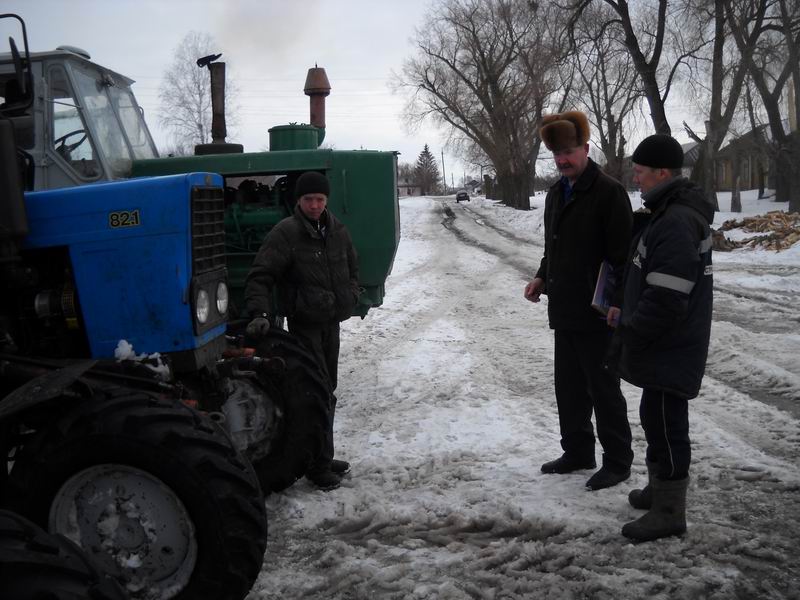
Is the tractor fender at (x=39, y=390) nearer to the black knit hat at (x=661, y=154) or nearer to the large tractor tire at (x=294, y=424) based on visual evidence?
the large tractor tire at (x=294, y=424)

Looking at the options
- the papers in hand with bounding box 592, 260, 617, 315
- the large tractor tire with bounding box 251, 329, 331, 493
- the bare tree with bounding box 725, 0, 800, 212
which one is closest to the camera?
the papers in hand with bounding box 592, 260, 617, 315

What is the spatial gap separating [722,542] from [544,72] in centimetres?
3451

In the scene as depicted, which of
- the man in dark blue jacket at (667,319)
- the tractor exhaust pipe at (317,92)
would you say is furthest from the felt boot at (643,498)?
the tractor exhaust pipe at (317,92)

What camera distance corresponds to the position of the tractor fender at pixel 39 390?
247 cm

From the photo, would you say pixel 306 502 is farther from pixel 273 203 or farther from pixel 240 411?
pixel 273 203

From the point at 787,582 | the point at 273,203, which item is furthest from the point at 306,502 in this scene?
the point at 273,203

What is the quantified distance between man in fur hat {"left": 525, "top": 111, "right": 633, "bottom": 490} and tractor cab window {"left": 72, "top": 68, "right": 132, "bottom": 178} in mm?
2855

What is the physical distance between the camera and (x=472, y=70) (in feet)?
127

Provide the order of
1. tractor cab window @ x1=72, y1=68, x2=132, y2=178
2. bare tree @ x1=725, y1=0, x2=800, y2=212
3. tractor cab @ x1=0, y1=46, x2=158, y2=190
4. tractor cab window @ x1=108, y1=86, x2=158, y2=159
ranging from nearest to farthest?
tractor cab @ x1=0, y1=46, x2=158, y2=190
tractor cab window @ x1=72, y1=68, x2=132, y2=178
tractor cab window @ x1=108, y1=86, x2=158, y2=159
bare tree @ x1=725, y1=0, x2=800, y2=212

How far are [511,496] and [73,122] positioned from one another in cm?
357

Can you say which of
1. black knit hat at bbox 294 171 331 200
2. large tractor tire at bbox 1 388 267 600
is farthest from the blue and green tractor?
black knit hat at bbox 294 171 331 200

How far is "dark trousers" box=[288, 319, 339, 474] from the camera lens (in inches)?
165

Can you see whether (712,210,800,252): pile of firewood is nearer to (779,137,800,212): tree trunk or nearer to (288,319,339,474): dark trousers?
(779,137,800,212): tree trunk

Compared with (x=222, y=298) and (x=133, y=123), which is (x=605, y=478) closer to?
(x=222, y=298)
